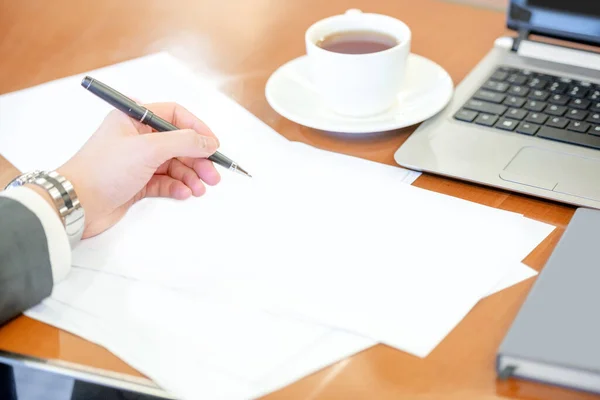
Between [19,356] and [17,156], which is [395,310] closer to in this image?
[19,356]

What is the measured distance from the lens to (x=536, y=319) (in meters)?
0.50

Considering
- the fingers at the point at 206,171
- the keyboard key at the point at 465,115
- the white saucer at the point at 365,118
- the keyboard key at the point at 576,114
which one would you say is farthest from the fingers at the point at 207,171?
the keyboard key at the point at 576,114

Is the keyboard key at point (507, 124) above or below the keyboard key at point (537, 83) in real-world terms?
below

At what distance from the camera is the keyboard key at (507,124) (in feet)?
2.44

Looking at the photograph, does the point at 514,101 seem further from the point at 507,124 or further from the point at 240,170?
the point at 240,170

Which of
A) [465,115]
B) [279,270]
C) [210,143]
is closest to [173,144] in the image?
[210,143]

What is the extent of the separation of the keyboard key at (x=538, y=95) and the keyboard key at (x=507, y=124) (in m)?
0.05

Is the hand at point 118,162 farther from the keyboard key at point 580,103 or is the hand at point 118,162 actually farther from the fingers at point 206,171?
the keyboard key at point 580,103

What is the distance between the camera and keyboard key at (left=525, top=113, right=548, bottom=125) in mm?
746

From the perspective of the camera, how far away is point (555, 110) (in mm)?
757

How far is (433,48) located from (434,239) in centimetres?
41

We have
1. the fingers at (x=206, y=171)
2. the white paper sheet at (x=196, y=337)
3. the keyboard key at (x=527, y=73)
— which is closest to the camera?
the white paper sheet at (x=196, y=337)

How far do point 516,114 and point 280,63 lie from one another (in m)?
0.32

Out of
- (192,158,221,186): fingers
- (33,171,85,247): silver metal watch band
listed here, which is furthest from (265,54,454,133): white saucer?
(33,171,85,247): silver metal watch band
